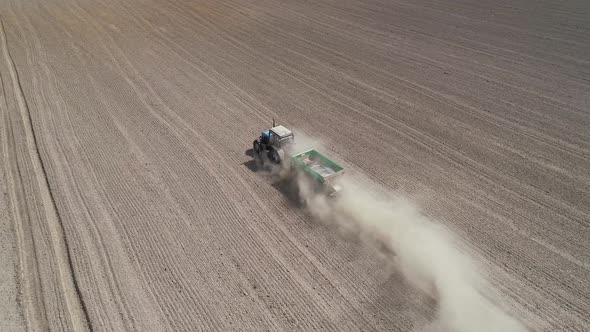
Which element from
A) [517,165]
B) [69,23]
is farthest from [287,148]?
[69,23]

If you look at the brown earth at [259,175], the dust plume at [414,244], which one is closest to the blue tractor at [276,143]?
the dust plume at [414,244]

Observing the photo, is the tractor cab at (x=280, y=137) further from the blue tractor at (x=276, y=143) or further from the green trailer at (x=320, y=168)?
the green trailer at (x=320, y=168)

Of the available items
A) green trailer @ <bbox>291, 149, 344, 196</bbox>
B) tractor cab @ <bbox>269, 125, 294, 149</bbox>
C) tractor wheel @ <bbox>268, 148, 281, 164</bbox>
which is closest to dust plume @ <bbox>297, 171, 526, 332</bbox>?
green trailer @ <bbox>291, 149, 344, 196</bbox>

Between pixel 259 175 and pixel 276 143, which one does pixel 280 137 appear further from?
pixel 259 175

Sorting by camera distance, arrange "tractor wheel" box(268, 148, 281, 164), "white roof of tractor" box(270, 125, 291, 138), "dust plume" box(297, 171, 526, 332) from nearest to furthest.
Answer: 1. "dust plume" box(297, 171, 526, 332)
2. "white roof of tractor" box(270, 125, 291, 138)
3. "tractor wheel" box(268, 148, 281, 164)

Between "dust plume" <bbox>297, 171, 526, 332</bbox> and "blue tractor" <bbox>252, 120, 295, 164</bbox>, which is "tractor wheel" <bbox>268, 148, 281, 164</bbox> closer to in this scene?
"blue tractor" <bbox>252, 120, 295, 164</bbox>

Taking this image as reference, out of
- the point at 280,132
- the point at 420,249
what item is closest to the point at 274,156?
the point at 280,132

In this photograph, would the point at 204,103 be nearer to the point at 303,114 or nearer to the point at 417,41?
the point at 303,114
